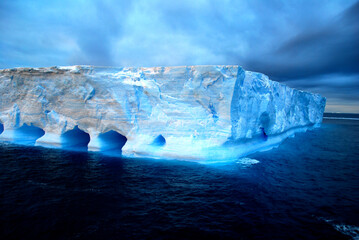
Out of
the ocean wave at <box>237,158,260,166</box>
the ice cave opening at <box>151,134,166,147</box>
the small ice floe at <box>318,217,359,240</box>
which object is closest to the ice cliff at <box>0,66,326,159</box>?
the ice cave opening at <box>151,134,166,147</box>

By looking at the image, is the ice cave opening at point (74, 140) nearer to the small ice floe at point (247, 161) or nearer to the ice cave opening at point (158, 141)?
the ice cave opening at point (158, 141)

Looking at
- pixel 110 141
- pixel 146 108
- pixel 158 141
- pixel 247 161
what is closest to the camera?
pixel 247 161

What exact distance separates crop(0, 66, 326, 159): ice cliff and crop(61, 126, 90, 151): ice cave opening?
88 mm

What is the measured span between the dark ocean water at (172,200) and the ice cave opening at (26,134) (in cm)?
556

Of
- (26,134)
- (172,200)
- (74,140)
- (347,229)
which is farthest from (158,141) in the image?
(26,134)

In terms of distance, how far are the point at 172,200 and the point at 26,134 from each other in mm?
17104

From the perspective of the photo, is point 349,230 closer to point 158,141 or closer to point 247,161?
point 247,161

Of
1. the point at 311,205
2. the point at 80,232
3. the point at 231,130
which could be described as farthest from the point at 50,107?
the point at 311,205

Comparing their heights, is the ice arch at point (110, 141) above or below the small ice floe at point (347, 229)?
above

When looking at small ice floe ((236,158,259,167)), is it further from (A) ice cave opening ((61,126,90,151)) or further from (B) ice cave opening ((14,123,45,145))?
(B) ice cave opening ((14,123,45,145))

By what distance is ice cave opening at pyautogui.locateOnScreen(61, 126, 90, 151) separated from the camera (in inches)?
602

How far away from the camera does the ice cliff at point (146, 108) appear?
1212 cm

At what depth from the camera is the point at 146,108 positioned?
43.6ft

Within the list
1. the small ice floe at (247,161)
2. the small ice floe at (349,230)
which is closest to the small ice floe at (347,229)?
the small ice floe at (349,230)
